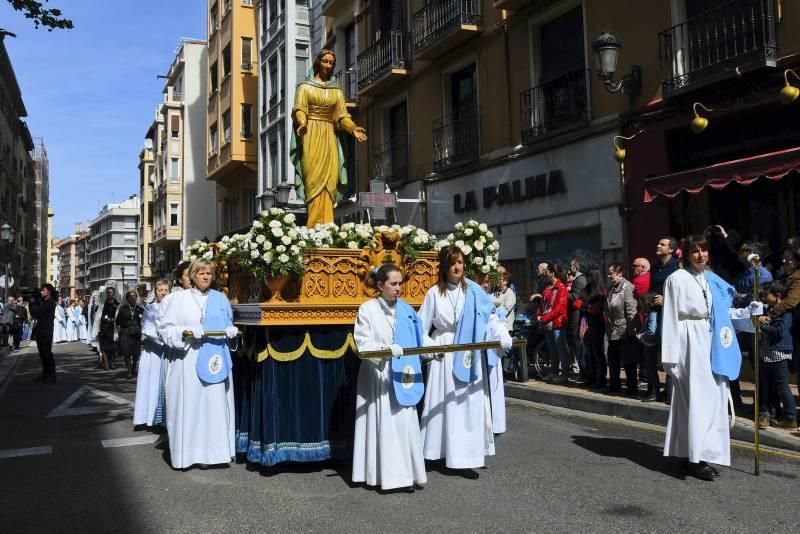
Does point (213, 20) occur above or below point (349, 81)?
above

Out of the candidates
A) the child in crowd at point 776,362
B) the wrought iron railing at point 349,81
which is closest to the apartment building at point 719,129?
the child in crowd at point 776,362

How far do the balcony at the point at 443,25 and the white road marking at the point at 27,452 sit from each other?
43.3 ft

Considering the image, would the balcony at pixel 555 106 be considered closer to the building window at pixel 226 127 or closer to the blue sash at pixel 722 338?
the blue sash at pixel 722 338

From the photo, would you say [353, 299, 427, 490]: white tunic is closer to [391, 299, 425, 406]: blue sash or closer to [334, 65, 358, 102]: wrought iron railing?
[391, 299, 425, 406]: blue sash

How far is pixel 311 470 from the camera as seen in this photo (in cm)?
619

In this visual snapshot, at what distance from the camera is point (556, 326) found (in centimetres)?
1100

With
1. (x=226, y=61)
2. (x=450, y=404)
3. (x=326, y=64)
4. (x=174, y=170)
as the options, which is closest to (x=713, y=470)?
(x=450, y=404)

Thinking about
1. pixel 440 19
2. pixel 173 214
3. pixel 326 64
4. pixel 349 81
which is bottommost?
pixel 326 64

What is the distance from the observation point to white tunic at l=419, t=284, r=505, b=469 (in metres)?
5.91

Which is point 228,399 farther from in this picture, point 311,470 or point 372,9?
point 372,9

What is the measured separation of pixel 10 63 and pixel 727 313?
5637 cm

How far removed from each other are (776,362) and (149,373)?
703cm

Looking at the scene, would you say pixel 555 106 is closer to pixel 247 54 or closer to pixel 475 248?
pixel 475 248

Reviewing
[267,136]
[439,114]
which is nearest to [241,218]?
[267,136]
